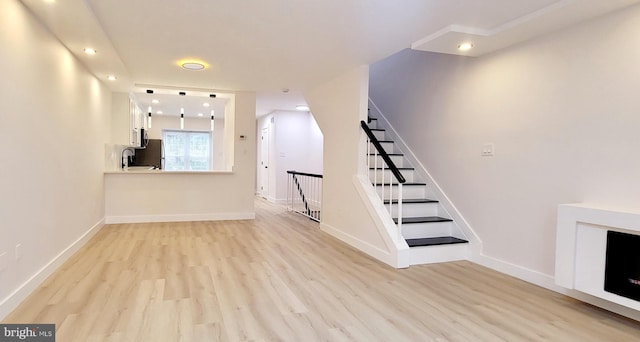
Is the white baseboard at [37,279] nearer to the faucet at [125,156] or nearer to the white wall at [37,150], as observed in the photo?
the white wall at [37,150]

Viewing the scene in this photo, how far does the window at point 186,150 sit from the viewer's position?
10.3m

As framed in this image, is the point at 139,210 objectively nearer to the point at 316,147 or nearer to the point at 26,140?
the point at 26,140

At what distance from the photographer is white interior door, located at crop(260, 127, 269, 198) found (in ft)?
30.3

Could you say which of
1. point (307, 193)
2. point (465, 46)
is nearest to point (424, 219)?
point (465, 46)

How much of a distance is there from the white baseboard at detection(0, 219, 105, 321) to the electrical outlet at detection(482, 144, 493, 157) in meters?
4.11

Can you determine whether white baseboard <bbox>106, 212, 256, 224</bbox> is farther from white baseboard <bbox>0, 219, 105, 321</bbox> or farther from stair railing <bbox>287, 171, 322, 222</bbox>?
white baseboard <bbox>0, 219, 105, 321</bbox>

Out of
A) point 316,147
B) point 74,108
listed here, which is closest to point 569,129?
point 74,108

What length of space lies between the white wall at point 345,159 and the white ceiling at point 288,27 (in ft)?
1.19

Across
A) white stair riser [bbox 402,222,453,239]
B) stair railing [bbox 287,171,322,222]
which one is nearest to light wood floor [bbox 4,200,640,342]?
white stair riser [bbox 402,222,453,239]

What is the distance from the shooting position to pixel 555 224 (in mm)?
2953

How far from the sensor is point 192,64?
434cm

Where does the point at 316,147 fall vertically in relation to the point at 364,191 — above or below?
above

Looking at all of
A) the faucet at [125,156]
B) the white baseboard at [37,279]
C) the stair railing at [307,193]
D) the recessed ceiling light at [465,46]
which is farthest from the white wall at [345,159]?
the faucet at [125,156]

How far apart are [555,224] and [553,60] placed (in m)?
1.39
